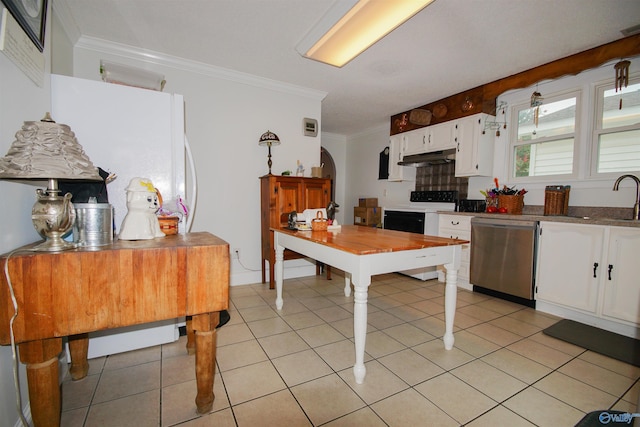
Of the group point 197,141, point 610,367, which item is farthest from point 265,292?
point 610,367

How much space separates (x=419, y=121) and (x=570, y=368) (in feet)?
11.5

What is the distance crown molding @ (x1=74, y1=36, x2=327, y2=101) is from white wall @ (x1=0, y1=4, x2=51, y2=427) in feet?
6.18

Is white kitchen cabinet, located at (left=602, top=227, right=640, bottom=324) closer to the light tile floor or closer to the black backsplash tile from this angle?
the light tile floor

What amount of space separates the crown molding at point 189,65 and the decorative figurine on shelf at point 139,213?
7.70ft

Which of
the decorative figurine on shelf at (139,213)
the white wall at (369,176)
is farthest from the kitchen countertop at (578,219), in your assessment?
the decorative figurine on shelf at (139,213)

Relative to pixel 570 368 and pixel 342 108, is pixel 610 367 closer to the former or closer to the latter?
pixel 570 368

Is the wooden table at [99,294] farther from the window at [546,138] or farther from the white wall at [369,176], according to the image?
the white wall at [369,176]

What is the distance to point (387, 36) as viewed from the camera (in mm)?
2498

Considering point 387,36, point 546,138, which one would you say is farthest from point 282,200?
point 546,138

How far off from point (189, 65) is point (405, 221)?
353 cm

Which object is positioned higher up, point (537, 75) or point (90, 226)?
point (537, 75)

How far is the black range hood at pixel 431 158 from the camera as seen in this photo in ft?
12.8

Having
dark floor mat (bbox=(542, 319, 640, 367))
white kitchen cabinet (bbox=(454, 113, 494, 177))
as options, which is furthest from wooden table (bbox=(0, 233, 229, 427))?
white kitchen cabinet (bbox=(454, 113, 494, 177))

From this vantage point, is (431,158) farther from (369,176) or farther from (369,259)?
(369,259)
